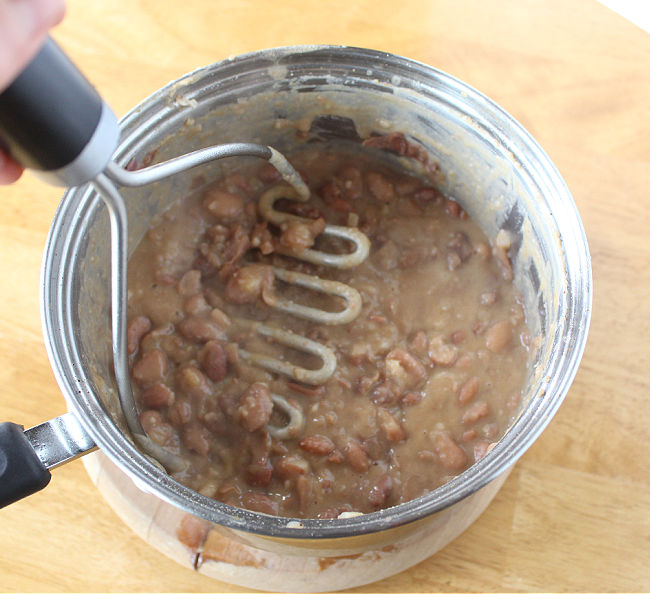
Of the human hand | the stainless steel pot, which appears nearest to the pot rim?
the stainless steel pot

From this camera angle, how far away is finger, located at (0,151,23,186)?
66 centimetres

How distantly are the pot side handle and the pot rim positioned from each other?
0.06ft

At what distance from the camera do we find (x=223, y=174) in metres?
1.16

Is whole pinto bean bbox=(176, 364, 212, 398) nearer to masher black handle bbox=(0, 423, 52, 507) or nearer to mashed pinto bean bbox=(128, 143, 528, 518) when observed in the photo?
mashed pinto bean bbox=(128, 143, 528, 518)

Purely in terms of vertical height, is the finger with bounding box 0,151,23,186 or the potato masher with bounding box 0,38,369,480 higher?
the potato masher with bounding box 0,38,369,480

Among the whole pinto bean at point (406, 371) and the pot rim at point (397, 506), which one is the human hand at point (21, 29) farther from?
the whole pinto bean at point (406, 371)

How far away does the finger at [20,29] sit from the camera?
0.50m

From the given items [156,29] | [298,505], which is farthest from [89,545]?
[156,29]

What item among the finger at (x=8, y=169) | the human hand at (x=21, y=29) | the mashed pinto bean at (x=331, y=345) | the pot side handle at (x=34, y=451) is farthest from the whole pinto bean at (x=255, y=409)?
the human hand at (x=21, y=29)

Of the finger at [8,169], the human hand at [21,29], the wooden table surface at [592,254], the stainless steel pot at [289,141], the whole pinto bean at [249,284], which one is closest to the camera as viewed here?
the human hand at [21,29]

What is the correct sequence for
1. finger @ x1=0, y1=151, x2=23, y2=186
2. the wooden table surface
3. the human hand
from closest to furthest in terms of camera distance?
the human hand, finger @ x1=0, y1=151, x2=23, y2=186, the wooden table surface

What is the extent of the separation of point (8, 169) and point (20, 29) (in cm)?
21

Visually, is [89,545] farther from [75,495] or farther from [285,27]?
[285,27]

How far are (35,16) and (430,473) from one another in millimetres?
726
